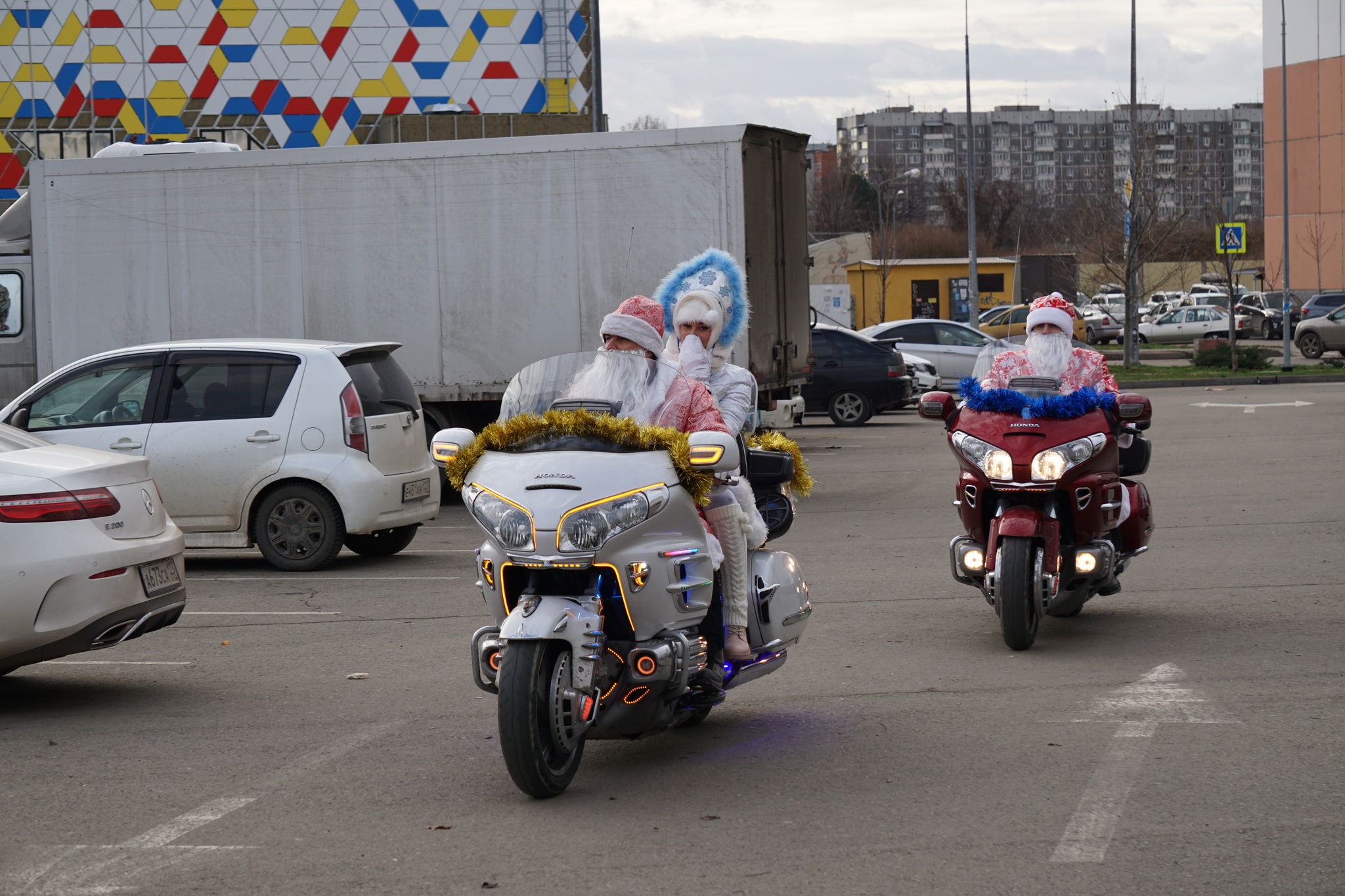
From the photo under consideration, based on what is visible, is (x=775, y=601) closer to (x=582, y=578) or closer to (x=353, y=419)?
(x=582, y=578)

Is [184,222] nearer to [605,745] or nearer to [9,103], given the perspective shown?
[605,745]

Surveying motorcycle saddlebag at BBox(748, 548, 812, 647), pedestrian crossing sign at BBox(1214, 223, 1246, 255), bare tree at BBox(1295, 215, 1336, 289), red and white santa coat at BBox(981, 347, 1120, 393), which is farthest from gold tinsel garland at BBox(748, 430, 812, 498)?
bare tree at BBox(1295, 215, 1336, 289)

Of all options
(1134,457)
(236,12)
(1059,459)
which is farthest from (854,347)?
(1059,459)

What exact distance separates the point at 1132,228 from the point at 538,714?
3290cm

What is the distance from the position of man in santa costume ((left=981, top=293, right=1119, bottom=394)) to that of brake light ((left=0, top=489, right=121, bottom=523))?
14.1ft

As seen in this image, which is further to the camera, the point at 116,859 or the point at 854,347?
the point at 854,347

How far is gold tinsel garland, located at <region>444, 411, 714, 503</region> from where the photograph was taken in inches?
199

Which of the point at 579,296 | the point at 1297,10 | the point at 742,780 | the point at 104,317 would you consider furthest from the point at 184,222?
the point at 1297,10

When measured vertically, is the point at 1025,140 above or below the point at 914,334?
above

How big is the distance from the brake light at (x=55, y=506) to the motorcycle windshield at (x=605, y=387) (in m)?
2.21

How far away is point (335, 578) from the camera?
34.6 feet

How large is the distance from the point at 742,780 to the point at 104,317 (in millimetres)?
11897

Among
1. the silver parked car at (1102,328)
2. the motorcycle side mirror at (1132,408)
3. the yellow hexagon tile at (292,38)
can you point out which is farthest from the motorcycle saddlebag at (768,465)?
the silver parked car at (1102,328)

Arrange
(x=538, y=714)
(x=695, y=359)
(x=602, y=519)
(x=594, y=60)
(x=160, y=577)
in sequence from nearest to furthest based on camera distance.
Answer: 1. (x=538, y=714)
2. (x=602, y=519)
3. (x=695, y=359)
4. (x=160, y=577)
5. (x=594, y=60)
